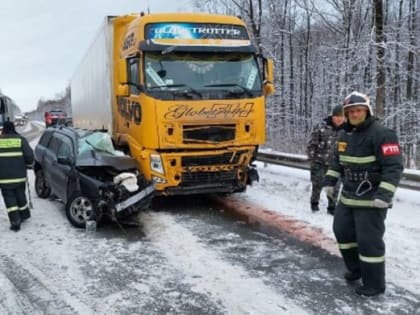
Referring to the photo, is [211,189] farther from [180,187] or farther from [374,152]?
[374,152]

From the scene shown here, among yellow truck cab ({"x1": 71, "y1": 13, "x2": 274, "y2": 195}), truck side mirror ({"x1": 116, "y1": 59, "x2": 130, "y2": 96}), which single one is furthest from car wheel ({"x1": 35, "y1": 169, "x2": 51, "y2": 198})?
truck side mirror ({"x1": 116, "y1": 59, "x2": 130, "y2": 96})

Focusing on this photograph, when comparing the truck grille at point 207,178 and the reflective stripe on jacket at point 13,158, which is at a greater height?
the reflective stripe on jacket at point 13,158

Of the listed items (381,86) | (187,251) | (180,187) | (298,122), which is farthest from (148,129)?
(298,122)

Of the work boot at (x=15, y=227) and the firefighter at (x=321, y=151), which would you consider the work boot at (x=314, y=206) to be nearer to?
the firefighter at (x=321, y=151)

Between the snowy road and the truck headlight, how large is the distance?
93 cm

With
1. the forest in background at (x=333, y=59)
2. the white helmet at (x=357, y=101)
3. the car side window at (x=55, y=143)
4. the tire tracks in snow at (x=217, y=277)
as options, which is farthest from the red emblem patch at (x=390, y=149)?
the forest in background at (x=333, y=59)

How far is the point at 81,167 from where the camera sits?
304 inches

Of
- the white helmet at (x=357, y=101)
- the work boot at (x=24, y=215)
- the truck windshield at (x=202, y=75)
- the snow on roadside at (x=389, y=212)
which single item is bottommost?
the snow on roadside at (x=389, y=212)

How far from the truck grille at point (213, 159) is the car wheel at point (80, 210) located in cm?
169

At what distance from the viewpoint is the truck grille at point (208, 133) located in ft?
26.6

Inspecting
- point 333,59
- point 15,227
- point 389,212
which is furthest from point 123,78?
point 333,59

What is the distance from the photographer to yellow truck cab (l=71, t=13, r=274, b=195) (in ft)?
26.4

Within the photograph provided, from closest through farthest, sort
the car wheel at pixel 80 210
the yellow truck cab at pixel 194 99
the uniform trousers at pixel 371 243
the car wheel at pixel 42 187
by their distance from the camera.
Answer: the uniform trousers at pixel 371 243 < the car wheel at pixel 80 210 < the yellow truck cab at pixel 194 99 < the car wheel at pixel 42 187

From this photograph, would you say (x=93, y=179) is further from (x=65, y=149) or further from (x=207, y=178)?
(x=207, y=178)
